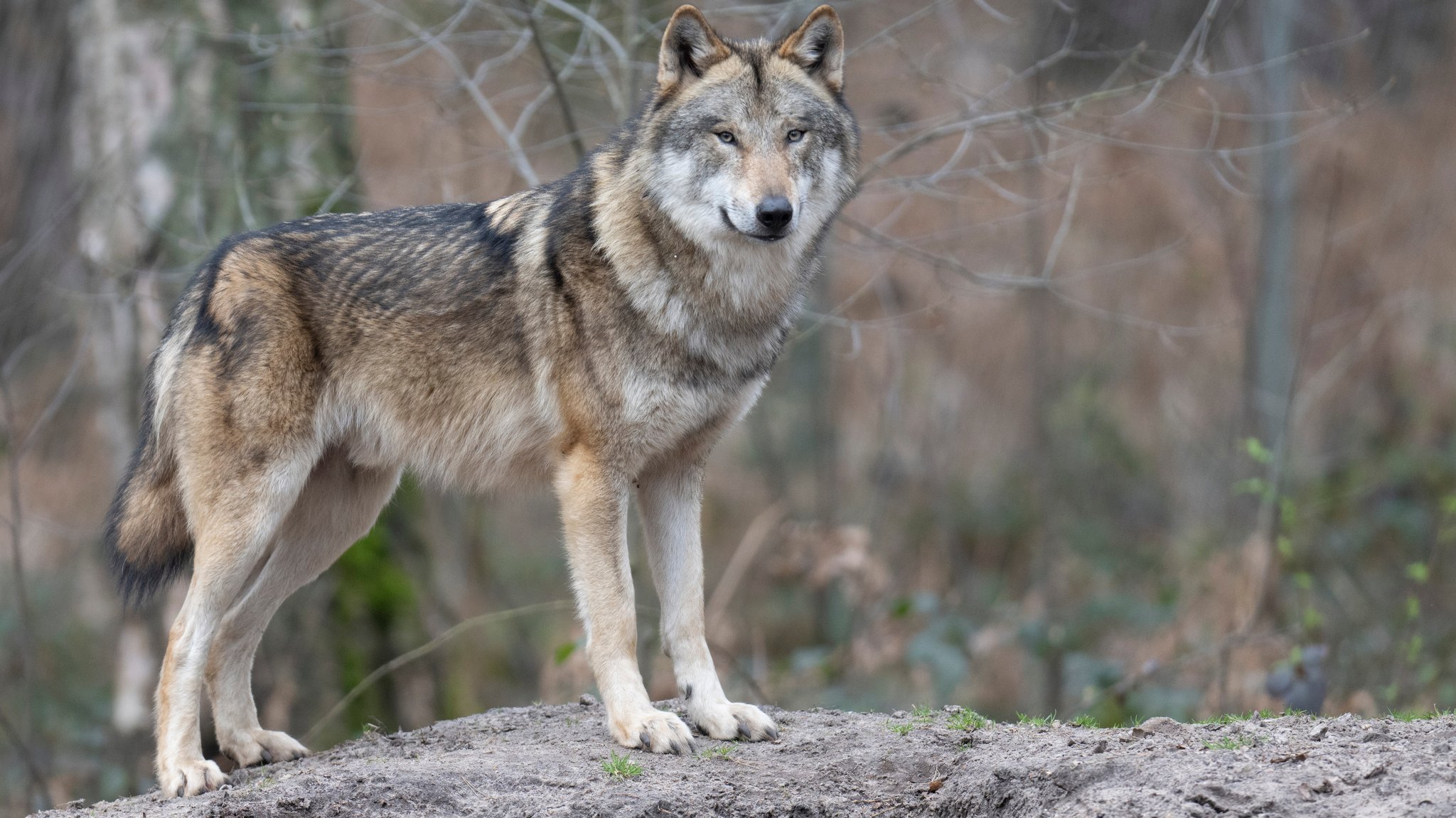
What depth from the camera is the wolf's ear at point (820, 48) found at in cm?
490

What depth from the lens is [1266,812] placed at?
3385 millimetres

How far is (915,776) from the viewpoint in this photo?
427cm

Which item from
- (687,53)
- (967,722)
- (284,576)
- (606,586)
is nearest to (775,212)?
(687,53)

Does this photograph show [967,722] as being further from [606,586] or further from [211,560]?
[211,560]

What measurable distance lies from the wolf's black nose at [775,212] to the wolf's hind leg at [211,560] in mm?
2064

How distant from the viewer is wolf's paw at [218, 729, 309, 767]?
5.04 m

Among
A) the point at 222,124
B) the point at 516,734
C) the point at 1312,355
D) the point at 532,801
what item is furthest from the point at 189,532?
Answer: the point at 1312,355

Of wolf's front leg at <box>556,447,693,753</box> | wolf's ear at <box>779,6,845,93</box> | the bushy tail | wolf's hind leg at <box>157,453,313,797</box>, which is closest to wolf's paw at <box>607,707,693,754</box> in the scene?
wolf's front leg at <box>556,447,693,753</box>

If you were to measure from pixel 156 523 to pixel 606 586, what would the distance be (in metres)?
1.93

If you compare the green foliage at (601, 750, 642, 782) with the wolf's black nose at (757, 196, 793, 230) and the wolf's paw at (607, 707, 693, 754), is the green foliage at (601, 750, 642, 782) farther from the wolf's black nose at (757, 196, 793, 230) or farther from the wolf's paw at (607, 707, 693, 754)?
the wolf's black nose at (757, 196, 793, 230)

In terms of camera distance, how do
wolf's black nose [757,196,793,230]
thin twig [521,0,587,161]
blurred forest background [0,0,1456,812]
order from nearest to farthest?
1. wolf's black nose [757,196,793,230]
2. thin twig [521,0,587,161]
3. blurred forest background [0,0,1456,812]

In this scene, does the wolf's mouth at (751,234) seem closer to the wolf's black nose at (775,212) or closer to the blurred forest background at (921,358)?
the wolf's black nose at (775,212)

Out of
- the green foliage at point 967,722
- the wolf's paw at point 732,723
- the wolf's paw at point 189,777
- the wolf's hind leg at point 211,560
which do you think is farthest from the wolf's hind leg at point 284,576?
the green foliage at point 967,722

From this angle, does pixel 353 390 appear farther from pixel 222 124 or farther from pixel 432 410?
pixel 222 124
